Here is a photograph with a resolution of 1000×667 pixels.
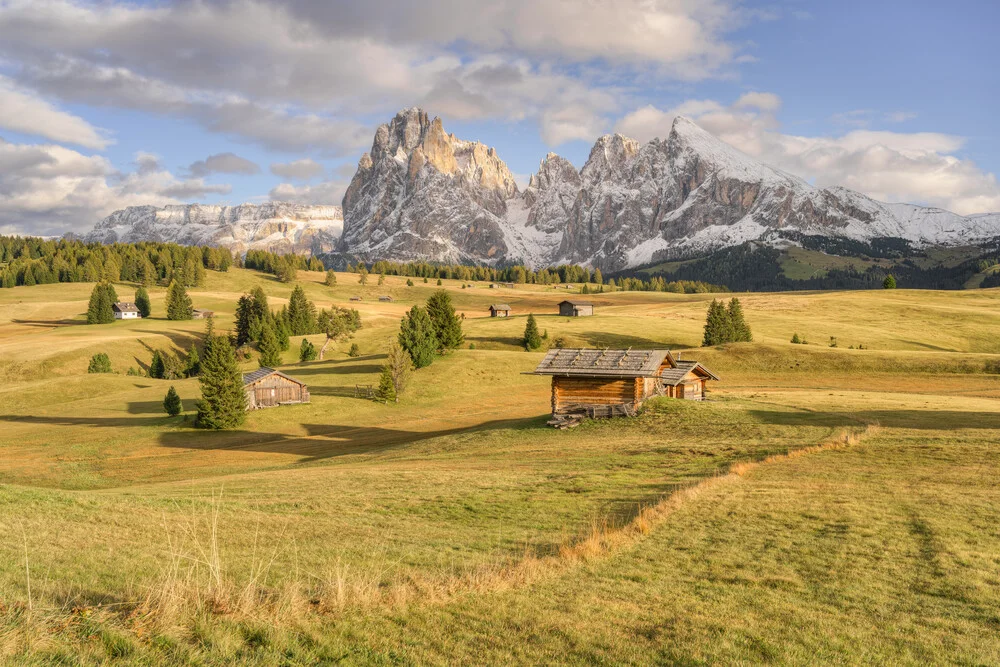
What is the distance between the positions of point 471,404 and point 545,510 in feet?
139

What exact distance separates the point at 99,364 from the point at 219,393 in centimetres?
4603

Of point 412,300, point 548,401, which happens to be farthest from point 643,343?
point 412,300

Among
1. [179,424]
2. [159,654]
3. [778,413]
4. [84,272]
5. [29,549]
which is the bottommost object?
[179,424]

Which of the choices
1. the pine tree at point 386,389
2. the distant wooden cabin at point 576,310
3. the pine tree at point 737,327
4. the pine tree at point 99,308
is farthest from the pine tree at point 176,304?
the pine tree at point 737,327

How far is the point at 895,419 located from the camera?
39562mm

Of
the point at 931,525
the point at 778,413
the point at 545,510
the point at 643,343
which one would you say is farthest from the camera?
the point at 643,343

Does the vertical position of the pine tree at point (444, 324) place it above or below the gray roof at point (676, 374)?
above

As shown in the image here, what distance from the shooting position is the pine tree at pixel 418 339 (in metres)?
73.8

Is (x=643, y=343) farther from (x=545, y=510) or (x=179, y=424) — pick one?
(x=545, y=510)

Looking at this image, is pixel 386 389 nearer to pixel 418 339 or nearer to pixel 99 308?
pixel 418 339

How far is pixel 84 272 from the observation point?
178 m

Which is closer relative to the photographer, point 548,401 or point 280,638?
point 280,638

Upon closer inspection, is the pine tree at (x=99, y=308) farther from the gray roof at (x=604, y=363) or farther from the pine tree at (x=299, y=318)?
the gray roof at (x=604, y=363)

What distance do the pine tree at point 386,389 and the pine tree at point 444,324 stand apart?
51.9 ft
